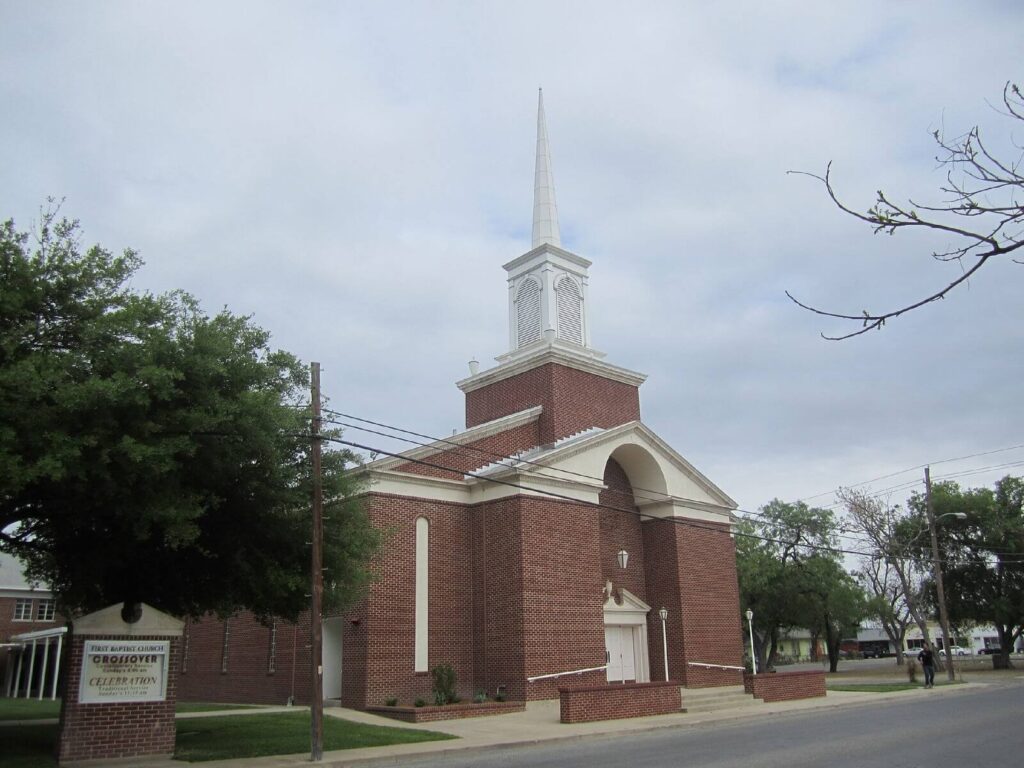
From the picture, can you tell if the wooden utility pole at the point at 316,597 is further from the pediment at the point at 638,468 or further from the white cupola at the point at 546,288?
the white cupola at the point at 546,288

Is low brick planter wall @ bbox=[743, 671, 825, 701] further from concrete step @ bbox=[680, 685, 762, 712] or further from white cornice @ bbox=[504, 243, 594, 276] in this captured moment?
white cornice @ bbox=[504, 243, 594, 276]

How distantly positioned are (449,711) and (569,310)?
16449 mm

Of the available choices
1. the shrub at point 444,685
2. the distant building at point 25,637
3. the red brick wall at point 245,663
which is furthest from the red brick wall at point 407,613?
the distant building at point 25,637

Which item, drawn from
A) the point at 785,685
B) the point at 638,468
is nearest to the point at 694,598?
the point at 785,685

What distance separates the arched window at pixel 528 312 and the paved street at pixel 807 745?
16.4m

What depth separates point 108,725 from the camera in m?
15.7

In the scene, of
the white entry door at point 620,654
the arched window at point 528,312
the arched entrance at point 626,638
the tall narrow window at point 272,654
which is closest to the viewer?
the tall narrow window at point 272,654

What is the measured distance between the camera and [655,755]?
51.1ft

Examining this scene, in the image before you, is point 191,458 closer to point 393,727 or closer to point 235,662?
point 393,727

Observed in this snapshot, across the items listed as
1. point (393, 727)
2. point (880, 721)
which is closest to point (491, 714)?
point (393, 727)

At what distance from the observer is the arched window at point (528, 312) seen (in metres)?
33.9

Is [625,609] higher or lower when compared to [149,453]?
lower

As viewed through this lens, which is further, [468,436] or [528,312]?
[528,312]

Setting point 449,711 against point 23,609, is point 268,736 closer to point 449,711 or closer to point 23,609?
point 449,711
